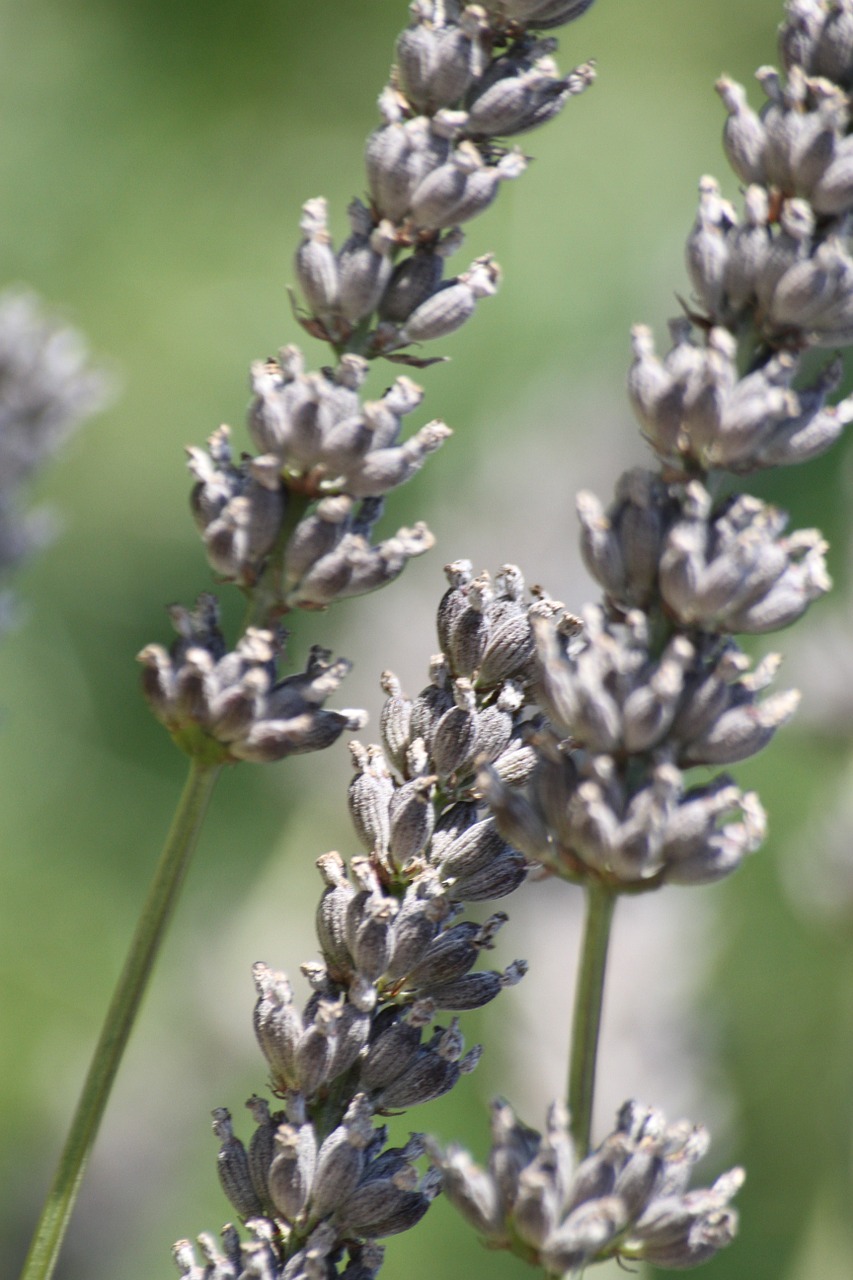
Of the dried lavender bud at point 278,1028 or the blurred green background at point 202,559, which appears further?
the blurred green background at point 202,559

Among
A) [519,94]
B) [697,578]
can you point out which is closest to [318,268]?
[519,94]

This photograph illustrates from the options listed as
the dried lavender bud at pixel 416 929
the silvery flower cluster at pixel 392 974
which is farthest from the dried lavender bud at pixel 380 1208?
the dried lavender bud at pixel 416 929

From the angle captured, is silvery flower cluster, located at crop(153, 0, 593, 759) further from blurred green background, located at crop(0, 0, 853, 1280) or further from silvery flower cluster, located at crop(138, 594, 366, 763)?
blurred green background, located at crop(0, 0, 853, 1280)

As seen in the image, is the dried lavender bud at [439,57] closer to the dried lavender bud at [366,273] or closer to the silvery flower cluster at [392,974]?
the dried lavender bud at [366,273]

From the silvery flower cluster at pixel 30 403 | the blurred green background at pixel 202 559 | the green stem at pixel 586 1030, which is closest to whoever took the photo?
the green stem at pixel 586 1030

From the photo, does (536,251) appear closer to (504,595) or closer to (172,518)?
(172,518)

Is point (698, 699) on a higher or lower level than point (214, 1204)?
higher

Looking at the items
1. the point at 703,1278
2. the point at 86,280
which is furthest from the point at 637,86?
the point at 703,1278
